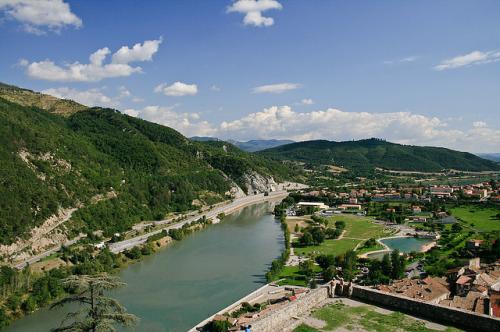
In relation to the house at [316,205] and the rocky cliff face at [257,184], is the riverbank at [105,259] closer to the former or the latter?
the house at [316,205]

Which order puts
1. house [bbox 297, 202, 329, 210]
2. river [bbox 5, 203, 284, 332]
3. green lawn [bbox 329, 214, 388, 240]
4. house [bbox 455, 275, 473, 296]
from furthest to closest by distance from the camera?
1. house [bbox 297, 202, 329, 210]
2. green lawn [bbox 329, 214, 388, 240]
3. river [bbox 5, 203, 284, 332]
4. house [bbox 455, 275, 473, 296]

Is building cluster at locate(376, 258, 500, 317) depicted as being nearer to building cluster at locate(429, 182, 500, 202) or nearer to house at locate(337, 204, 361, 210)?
house at locate(337, 204, 361, 210)

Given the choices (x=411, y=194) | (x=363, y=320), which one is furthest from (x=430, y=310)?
(x=411, y=194)

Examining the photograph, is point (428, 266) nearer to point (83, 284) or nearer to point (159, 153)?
point (83, 284)

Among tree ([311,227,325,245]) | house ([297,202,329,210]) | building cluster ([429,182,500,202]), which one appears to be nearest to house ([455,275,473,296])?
tree ([311,227,325,245])

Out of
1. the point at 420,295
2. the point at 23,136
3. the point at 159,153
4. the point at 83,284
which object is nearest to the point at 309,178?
the point at 159,153

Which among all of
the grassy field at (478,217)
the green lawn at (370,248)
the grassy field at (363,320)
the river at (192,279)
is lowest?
the river at (192,279)

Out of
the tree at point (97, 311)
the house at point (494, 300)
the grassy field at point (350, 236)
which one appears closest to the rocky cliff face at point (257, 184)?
the grassy field at point (350, 236)

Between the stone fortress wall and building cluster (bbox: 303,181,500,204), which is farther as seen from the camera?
building cluster (bbox: 303,181,500,204)
